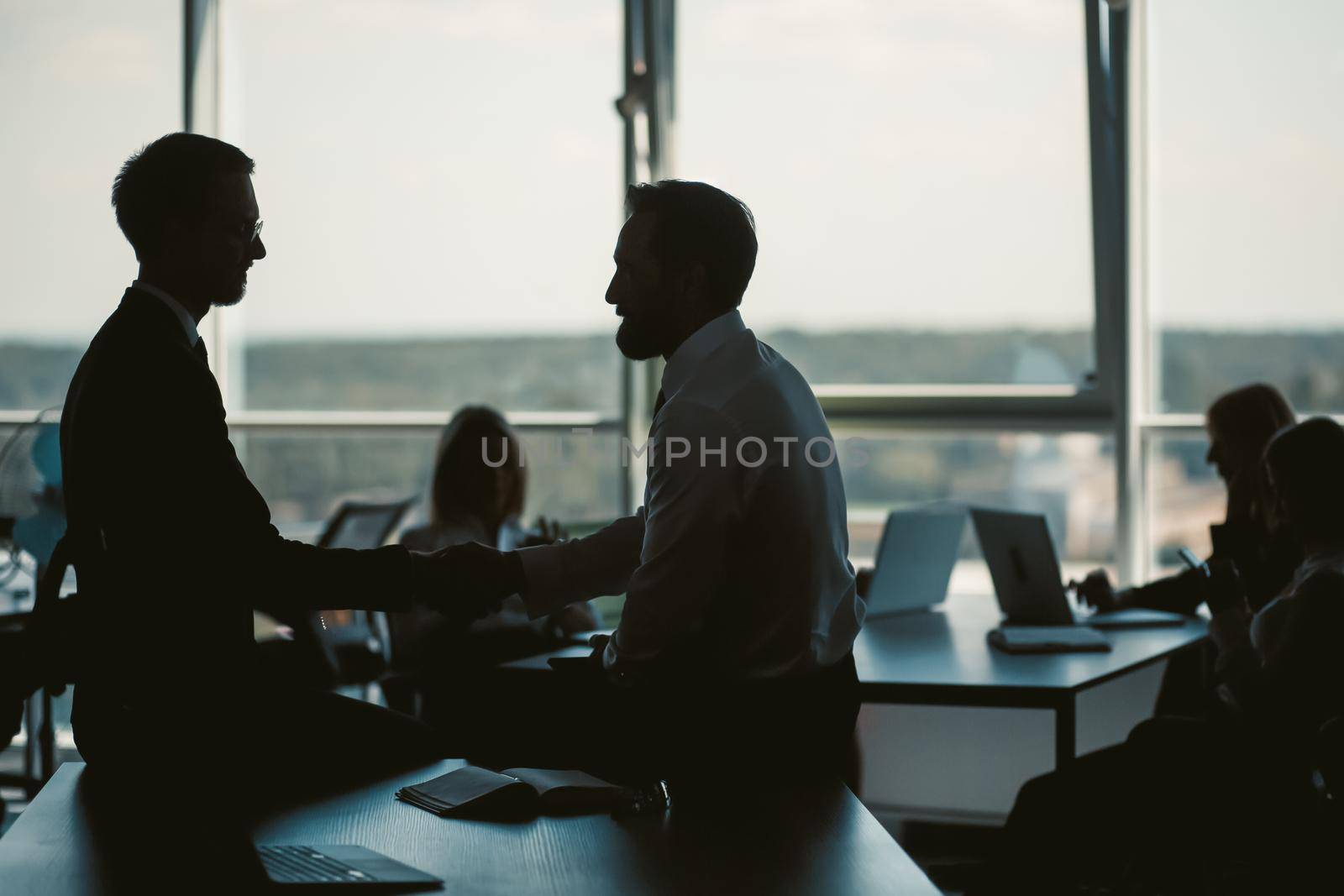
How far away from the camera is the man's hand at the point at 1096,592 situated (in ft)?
12.3

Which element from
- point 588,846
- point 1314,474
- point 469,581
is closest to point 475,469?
point 469,581

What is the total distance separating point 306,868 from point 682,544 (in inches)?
32.4

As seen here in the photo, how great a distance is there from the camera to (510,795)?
5.70ft

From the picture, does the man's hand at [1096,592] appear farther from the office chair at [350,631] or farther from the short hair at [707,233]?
the office chair at [350,631]

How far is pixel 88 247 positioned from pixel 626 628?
472cm

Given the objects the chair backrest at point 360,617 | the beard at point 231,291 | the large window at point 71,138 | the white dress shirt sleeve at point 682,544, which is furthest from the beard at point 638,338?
the large window at point 71,138

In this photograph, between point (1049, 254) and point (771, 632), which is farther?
point (1049, 254)

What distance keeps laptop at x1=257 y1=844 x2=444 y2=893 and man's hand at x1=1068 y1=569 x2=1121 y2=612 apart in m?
2.63

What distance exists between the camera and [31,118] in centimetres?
603

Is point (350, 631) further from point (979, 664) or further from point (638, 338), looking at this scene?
point (638, 338)

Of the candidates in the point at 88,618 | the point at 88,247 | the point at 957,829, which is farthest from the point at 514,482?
the point at 88,247

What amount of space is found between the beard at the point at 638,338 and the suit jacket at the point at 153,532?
0.71 meters

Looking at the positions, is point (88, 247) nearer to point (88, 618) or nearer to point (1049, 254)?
point (1049, 254)

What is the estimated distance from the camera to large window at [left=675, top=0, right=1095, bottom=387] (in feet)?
16.6
